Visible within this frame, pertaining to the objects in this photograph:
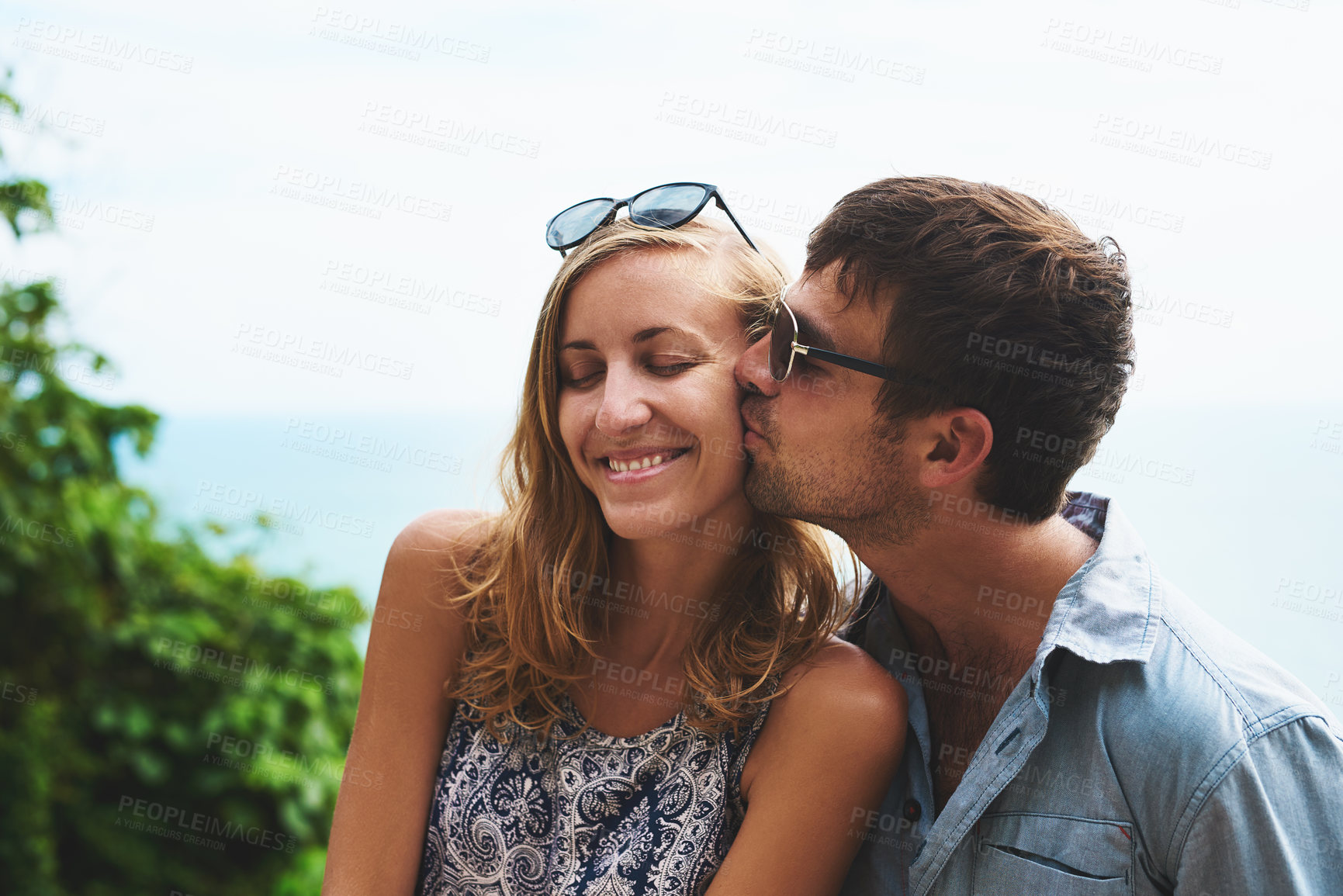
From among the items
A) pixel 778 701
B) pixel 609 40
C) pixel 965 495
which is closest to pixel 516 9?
pixel 609 40

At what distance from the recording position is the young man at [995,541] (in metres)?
1.68

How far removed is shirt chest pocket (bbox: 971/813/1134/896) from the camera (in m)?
1.65

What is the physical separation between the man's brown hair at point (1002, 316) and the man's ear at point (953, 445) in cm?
2

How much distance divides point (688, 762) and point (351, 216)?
2134 millimetres

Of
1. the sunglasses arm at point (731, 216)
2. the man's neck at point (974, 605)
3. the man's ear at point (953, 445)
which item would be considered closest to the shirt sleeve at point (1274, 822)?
the man's neck at point (974, 605)

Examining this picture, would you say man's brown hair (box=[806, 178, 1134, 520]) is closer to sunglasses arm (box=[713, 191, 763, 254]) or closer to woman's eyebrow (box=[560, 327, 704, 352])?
sunglasses arm (box=[713, 191, 763, 254])

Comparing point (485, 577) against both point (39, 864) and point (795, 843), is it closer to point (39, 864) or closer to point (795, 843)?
point (795, 843)

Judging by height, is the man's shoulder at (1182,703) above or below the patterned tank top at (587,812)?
above

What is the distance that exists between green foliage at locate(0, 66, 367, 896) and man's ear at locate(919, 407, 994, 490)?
215 cm

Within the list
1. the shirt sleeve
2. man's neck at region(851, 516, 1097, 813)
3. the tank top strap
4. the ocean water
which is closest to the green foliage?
the ocean water

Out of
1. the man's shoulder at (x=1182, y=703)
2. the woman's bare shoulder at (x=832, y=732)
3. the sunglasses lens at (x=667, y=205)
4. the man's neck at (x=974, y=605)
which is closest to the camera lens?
the man's shoulder at (x=1182, y=703)

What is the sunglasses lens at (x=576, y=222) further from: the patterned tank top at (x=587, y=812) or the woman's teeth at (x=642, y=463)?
the patterned tank top at (x=587, y=812)

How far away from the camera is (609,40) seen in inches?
114

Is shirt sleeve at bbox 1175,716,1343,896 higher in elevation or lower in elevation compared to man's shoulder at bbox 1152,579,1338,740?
lower
